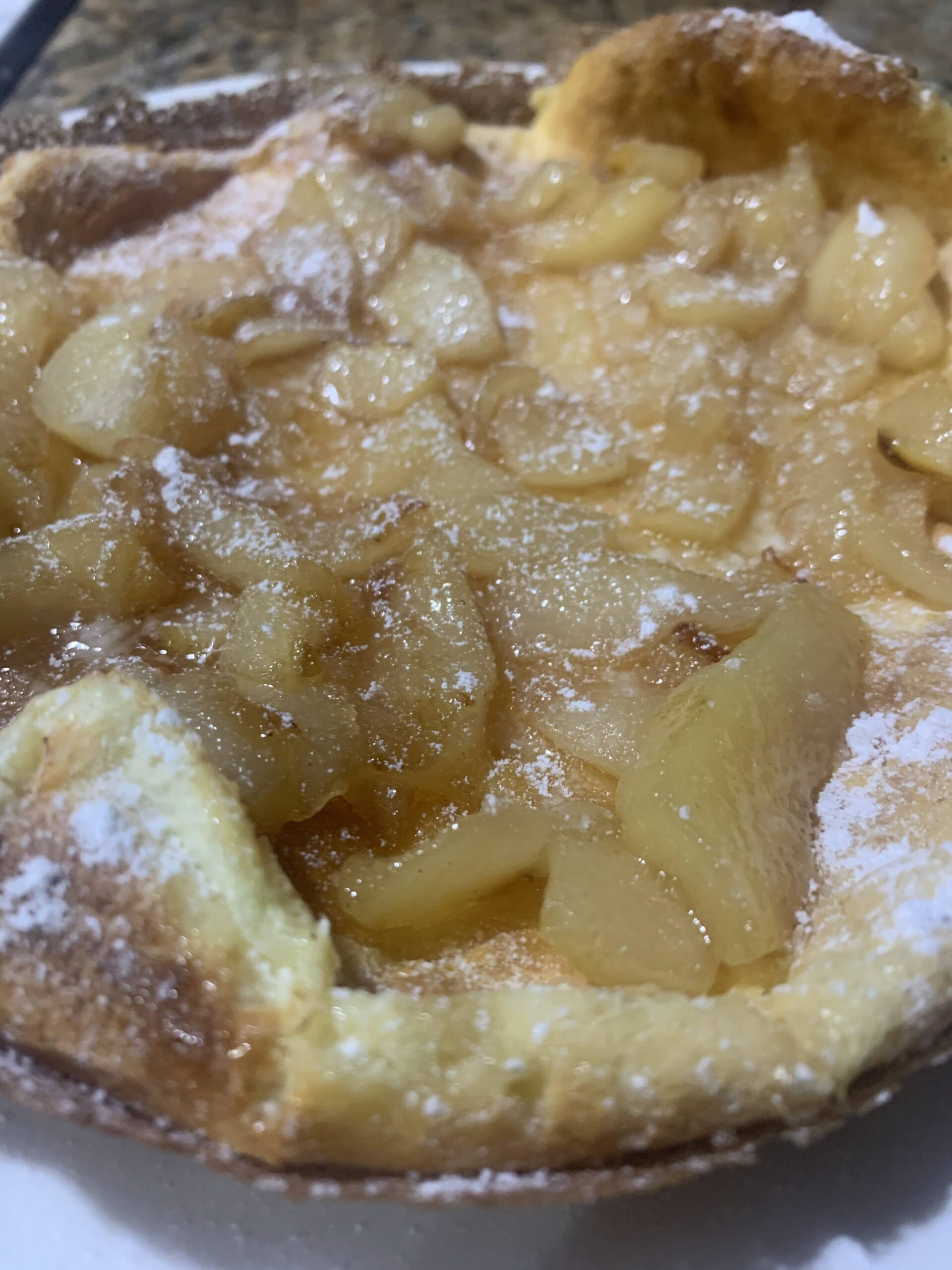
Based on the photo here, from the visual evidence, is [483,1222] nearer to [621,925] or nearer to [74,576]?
[621,925]


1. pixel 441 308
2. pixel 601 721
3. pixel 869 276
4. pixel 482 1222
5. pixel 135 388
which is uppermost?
pixel 135 388

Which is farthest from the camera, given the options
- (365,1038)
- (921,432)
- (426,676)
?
(921,432)

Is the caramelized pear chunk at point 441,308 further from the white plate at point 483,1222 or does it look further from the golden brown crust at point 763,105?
the white plate at point 483,1222

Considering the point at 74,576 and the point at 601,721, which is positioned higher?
the point at 74,576

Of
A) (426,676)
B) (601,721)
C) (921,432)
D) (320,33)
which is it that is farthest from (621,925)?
(320,33)

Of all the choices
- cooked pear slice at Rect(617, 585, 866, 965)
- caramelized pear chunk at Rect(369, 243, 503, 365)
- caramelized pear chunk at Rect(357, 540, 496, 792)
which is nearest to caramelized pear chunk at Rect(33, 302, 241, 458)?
caramelized pear chunk at Rect(369, 243, 503, 365)

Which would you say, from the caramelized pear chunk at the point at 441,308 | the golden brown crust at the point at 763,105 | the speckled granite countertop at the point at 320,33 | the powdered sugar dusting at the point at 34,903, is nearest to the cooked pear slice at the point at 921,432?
the golden brown crust at the point at 763,105
